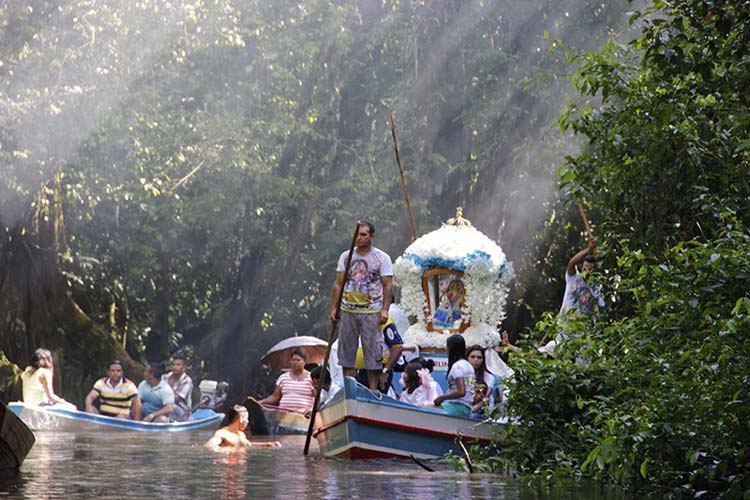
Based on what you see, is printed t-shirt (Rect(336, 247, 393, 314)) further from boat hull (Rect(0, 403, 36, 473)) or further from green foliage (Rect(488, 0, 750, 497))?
boat hull (Rect(0, 403, 36, 473))

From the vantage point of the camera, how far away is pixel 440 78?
25.5 m

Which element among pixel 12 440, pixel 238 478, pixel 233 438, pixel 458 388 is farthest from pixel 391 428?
pixel 12 440

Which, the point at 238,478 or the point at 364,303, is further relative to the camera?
the point at 364,303

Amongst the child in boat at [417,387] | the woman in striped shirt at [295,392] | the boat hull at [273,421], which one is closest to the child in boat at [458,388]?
the child in boat at [417,387]

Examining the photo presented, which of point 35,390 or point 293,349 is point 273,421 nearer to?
point 35,390

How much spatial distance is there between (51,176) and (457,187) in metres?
7.08

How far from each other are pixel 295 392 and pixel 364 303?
555 centimetres

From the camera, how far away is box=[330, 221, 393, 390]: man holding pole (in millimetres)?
13430

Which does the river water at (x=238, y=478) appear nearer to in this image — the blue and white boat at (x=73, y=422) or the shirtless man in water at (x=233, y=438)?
the shirtless man in water at (x=233, y=438)

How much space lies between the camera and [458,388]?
42.3 ft

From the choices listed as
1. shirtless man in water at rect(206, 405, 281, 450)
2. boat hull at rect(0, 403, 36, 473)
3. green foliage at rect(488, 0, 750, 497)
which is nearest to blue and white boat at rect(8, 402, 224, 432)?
shirtless man in water at rect(206, 405, 281, 450)

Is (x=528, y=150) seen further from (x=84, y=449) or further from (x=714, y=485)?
(x=714, y=485)

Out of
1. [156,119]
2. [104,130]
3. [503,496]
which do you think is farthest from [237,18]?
[503,496]

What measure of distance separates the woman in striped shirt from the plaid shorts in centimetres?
500
